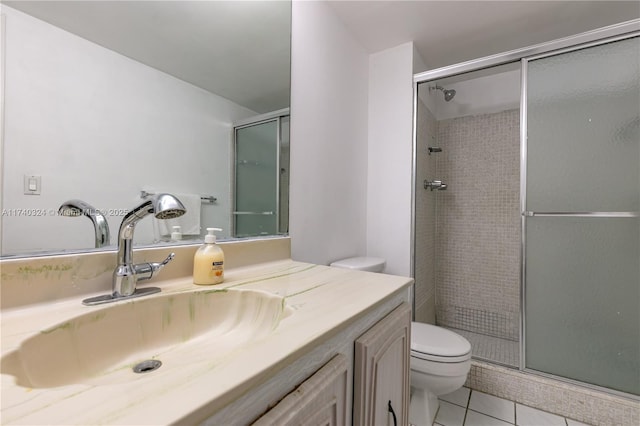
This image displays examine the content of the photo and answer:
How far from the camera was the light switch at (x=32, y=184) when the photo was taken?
0.65 meters

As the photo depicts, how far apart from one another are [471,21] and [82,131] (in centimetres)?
200

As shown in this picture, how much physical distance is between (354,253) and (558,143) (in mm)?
1229

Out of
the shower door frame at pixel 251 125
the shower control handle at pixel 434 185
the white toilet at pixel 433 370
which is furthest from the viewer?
the shower control handle at pixel 434 185

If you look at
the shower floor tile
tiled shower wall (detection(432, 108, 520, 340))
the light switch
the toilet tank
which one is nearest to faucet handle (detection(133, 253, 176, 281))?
the light switch

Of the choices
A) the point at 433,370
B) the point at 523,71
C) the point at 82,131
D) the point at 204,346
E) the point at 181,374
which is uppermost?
the point at 523,71

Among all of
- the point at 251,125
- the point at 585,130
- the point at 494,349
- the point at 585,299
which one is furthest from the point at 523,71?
the point at 494,349

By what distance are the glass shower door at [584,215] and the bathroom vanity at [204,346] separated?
1.10 meters

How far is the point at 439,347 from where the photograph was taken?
4.42 ft

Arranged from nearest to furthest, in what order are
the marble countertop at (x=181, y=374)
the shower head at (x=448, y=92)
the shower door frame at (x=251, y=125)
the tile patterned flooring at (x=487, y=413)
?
1. the marble countertop at (x=181, y=374)
2. the shower door frame at (x=251, y=125)
3. the tile patterned flooring at (x=487, y=413)
4. the shower head at (x=448, y=92)

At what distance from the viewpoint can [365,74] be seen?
6.62ft

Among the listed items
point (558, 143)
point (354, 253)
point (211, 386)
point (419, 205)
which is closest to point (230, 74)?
point (211, 386)

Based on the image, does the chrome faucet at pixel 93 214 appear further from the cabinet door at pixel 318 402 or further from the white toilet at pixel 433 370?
the white toilet at pixel 433 370

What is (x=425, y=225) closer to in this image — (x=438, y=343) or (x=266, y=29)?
(x=438, y=343)

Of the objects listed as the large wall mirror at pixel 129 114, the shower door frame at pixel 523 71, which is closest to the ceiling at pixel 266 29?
the large wall mirror at pixel 129 114
